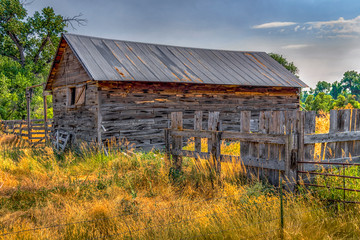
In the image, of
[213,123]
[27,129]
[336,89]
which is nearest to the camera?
[213,123]

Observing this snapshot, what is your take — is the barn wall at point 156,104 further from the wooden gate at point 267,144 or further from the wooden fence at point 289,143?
the wooden fence at point 289,143

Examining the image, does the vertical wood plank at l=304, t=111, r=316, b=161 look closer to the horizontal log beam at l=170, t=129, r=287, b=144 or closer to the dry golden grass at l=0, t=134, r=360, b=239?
the horizontal log beam at l=170, t=129, r=287, b=144

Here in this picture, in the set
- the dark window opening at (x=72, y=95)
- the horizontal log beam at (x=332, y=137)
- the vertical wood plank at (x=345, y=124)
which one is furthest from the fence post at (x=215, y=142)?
the dark window opening at (x=72, y=95)

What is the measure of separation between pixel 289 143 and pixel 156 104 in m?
9.22

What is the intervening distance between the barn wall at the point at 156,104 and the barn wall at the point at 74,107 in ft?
2.07

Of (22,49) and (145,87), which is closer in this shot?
(145,87)

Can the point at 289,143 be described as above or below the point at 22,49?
below

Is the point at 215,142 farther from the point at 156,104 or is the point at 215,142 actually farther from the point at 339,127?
the point at 156,104

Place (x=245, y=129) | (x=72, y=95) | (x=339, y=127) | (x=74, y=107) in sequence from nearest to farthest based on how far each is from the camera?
(x=339, y=127) < (x=245, y=129) < (x=74, y=107) < (x=72, y=95)

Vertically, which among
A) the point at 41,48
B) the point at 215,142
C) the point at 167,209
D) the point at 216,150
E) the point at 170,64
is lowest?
the point at 167,209

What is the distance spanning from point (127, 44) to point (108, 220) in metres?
13.1

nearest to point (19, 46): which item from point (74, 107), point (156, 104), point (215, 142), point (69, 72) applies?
point (69, 72)

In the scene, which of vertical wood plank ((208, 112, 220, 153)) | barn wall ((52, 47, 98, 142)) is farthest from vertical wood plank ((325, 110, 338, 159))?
barn wall ((52, 47, 98, 142))

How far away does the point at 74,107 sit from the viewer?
15.0m
